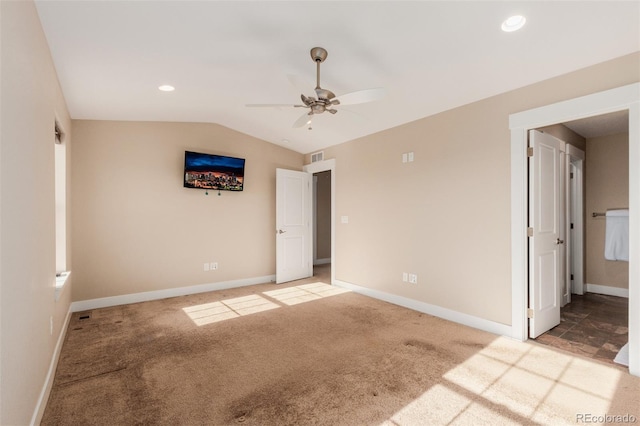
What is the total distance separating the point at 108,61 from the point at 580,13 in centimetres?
386

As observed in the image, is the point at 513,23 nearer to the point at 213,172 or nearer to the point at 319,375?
the point at 319,375

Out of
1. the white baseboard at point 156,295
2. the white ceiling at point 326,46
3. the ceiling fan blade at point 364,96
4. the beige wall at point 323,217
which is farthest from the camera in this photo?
the beige wall at point 323,217

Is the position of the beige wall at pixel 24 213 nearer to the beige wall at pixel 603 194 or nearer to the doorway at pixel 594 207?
the doorway at pixel 594 207

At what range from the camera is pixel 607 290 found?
482 centimetres

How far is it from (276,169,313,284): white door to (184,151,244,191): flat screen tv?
771 millimetres

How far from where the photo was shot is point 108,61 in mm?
2824

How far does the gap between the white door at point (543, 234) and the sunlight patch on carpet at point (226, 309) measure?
3.18 metres

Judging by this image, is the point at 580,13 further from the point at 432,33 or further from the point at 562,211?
the point at 562,211

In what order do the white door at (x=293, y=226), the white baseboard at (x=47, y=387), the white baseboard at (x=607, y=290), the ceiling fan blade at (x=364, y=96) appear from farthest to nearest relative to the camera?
the white door at (x=293, y=226)
the white baseboard at (x=607, y=290)
the ceiling fan blade at (x=364, y=96)
the white baseboard at (x=47, y=387)

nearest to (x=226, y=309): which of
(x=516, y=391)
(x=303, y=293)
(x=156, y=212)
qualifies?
(x=303, y=293)

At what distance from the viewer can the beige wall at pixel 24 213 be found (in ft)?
4.70

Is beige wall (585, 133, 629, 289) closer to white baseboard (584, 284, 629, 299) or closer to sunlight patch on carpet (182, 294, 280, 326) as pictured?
white baseboard (584, 284, 629, 299)
